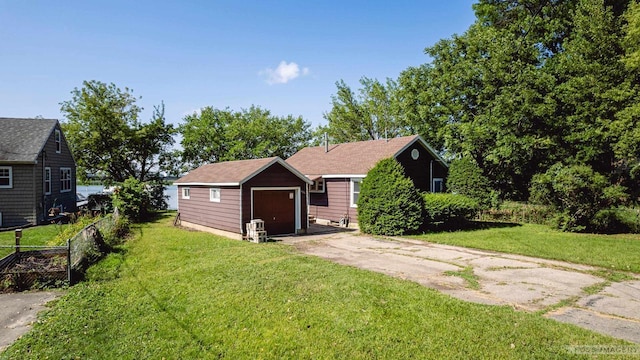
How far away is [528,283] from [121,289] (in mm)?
9349

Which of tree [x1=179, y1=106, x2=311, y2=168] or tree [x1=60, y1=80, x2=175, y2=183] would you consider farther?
tree [x1=179, y1=106, x2=311, y2=168]

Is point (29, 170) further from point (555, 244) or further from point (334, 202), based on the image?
point (555, 244)

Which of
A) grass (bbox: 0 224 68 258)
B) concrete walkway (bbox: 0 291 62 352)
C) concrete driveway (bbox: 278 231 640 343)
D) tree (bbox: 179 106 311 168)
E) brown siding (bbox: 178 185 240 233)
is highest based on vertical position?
tree (bbox: 179 106 311 168)

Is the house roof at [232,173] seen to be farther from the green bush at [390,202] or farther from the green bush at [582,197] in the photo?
the green bush at [582,197]

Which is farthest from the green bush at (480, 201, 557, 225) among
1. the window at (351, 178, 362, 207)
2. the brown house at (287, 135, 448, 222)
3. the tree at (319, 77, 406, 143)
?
the tree at (319, 77, 406, 143)

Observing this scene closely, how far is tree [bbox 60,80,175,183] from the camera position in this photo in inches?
1113

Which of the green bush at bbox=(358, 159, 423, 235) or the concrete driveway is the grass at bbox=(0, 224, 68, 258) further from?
the green bush at bbox=(358, 159, 423, 235)

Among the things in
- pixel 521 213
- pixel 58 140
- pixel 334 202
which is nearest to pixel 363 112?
pixel 334 202

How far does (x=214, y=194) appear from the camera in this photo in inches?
674

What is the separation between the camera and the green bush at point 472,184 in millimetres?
21344

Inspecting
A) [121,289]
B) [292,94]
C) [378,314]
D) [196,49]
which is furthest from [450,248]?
[292,94]

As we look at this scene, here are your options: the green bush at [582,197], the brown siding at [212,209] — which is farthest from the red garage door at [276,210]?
the green bush at [582,197]

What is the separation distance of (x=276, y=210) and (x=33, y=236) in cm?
994

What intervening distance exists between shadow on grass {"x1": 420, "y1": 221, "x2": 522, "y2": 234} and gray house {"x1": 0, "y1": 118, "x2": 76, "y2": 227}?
783 inches
